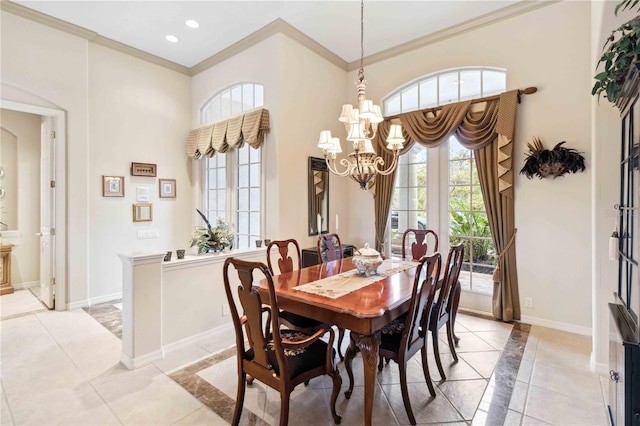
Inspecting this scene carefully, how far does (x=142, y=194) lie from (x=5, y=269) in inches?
91.6

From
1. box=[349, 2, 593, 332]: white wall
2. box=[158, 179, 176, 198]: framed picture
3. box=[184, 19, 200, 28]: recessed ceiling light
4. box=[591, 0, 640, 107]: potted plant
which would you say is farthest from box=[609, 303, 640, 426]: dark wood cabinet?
box=[158, 179, 176, 198]: framed picture

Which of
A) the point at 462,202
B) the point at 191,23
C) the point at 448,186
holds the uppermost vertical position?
the point at 191,23

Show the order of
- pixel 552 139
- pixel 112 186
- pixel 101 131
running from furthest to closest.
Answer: pixel 112 186, pixel 101 131, pixel 552 139

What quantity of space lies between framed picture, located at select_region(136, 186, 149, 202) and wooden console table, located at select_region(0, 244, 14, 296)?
2.10 meters

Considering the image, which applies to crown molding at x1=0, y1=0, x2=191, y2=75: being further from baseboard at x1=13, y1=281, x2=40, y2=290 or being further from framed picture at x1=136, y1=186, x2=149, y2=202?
baseboard at x1=13, y1=281, x2=40, y2=290

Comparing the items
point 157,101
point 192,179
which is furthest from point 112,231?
point 157,101

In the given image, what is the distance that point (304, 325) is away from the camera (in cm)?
252

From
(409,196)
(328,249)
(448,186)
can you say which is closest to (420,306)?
(328,249)

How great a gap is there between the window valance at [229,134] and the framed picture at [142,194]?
94 cm

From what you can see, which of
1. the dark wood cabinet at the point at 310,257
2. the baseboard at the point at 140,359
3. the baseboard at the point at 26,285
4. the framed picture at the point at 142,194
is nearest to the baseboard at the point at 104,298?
the framed picture at the point at 142,194

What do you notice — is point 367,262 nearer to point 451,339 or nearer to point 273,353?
point 451,339

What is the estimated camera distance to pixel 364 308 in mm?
1862

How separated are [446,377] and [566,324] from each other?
6.31ft

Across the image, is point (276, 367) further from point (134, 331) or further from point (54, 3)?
point (54, 3)
